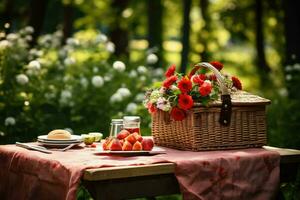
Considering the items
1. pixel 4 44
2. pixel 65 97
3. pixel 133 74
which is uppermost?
pixel 4 44

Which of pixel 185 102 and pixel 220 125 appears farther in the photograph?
pixel 220 125

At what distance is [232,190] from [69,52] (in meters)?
4.76

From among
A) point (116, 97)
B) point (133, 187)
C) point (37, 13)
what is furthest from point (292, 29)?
point (133, 187)

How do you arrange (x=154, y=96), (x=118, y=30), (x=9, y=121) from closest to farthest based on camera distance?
(x=154, y=96), (x=9, y=121), (x=118, y=30)

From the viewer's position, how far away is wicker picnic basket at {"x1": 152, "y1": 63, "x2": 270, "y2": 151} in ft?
12.5

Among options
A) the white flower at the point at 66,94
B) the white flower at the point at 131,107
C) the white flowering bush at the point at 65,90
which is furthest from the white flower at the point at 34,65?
the white flower at the point at 131,107

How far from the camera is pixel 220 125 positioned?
389cm

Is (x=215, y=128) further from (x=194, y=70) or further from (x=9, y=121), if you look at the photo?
(x=9, y=121)

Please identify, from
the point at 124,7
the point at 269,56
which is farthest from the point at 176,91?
the point at 269,56

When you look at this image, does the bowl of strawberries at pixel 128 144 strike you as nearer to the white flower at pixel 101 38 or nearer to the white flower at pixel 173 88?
the white flower at pixel 173 88

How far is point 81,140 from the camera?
158 inches

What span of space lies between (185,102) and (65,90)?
3781mm

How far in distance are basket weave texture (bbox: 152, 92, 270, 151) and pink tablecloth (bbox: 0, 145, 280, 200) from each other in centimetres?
11

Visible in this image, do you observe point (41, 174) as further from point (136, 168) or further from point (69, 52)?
point (69, 52)
